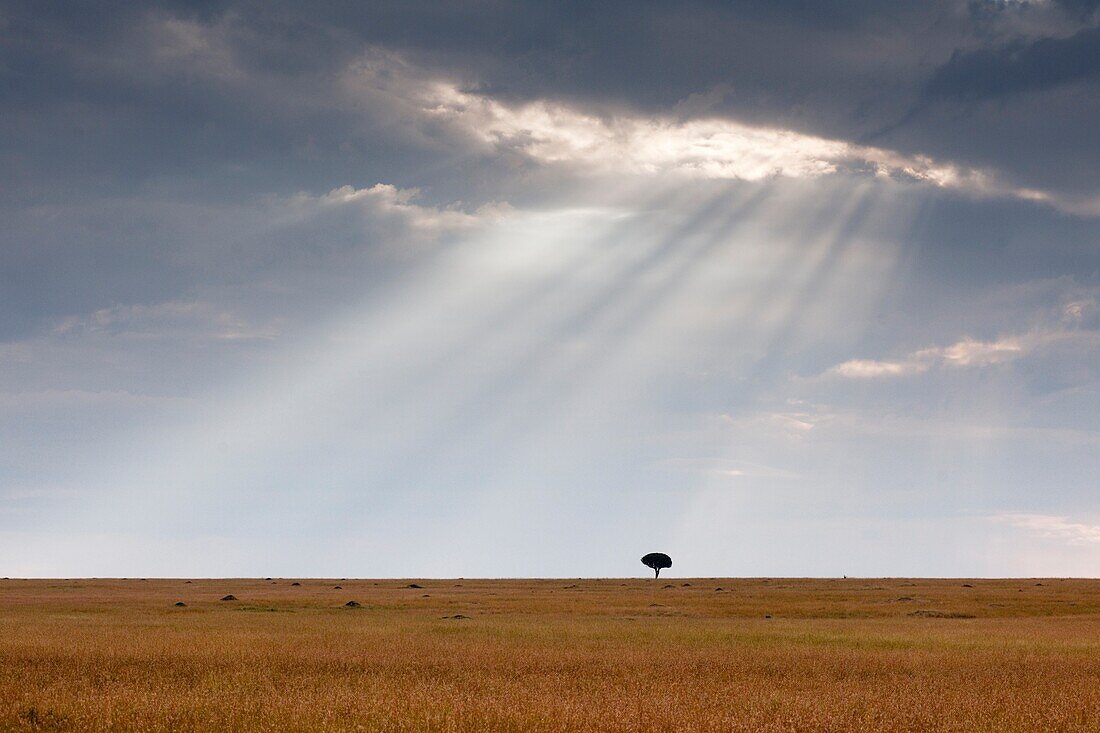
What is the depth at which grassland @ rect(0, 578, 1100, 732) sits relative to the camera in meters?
14.3

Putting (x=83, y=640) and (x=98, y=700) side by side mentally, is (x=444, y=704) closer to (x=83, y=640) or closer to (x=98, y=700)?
(x=98, y=700)

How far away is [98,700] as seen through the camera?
1570 cm

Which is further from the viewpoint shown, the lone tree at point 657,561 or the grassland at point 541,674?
the lone tree at point 657,561

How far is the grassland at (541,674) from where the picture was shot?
47.0 ft

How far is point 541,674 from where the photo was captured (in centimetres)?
2147

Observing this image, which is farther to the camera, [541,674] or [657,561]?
[657,561]

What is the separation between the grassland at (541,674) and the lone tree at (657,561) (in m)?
131

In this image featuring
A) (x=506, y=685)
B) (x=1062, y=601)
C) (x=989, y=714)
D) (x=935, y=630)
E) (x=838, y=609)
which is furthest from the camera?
(x=1062, y=601)

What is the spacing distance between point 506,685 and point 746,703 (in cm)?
495

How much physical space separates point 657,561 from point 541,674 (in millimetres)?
158615

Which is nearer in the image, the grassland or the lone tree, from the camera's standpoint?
the grassland

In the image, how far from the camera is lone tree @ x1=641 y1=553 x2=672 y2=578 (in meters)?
176


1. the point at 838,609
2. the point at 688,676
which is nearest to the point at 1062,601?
the point at 838,609

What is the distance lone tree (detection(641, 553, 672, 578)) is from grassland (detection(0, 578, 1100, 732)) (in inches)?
5138
